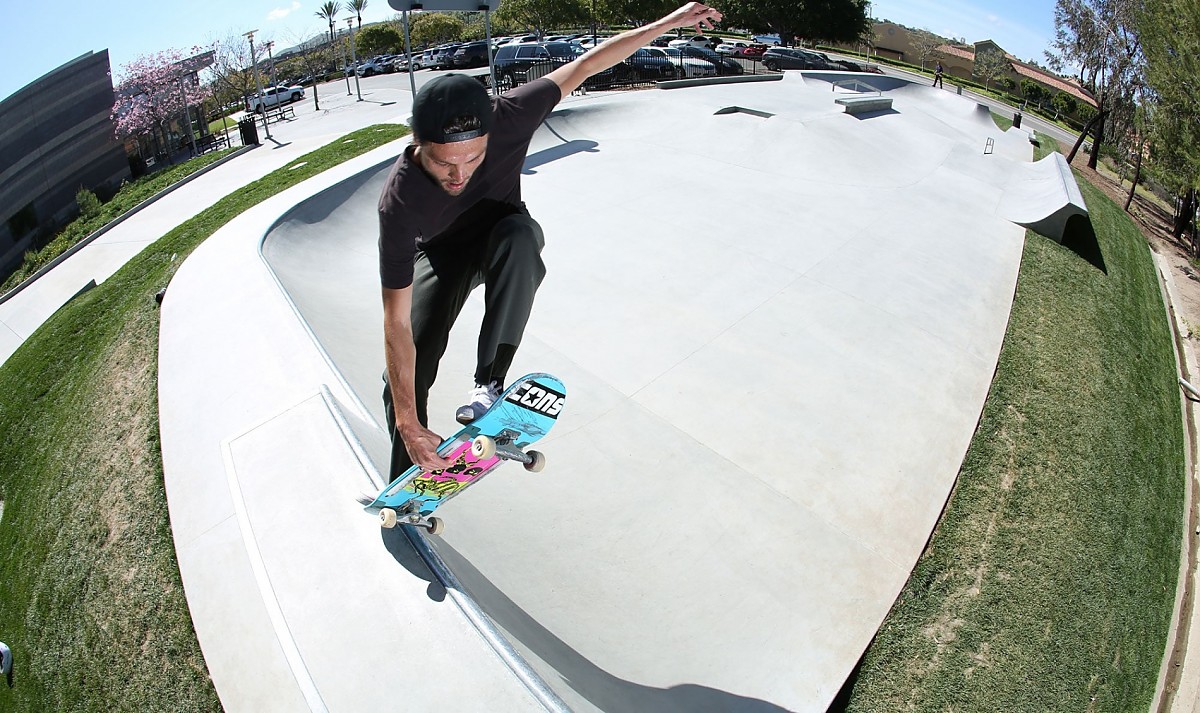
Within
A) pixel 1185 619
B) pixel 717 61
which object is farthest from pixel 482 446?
pixel 717 61

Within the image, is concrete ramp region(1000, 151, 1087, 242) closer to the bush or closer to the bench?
the bench

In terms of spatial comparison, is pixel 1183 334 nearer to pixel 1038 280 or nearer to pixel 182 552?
pixel 1038 280

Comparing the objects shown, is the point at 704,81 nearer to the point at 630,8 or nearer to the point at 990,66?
the point at 630,8

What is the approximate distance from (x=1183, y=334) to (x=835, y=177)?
793 cm

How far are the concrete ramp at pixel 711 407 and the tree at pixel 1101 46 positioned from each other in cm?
1772

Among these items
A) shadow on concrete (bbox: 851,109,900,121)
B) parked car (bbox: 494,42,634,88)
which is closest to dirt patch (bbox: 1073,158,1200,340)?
shadow on concrete (bbox: 851,109,900,121)

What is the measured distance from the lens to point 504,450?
3338mm

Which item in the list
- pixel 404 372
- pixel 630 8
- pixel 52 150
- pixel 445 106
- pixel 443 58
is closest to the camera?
pixel 445 106

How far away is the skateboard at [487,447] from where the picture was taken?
3084 mm

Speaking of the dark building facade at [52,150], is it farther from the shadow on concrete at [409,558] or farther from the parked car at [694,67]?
the shadow on concrete at [409,558]

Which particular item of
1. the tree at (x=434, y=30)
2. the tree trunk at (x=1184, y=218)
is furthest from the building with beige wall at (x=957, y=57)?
Result: the tree at (x=434, y=30)

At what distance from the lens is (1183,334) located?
13.4m

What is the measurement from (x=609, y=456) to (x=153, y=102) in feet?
111

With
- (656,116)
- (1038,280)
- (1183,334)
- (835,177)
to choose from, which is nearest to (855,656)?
(1038,280)
